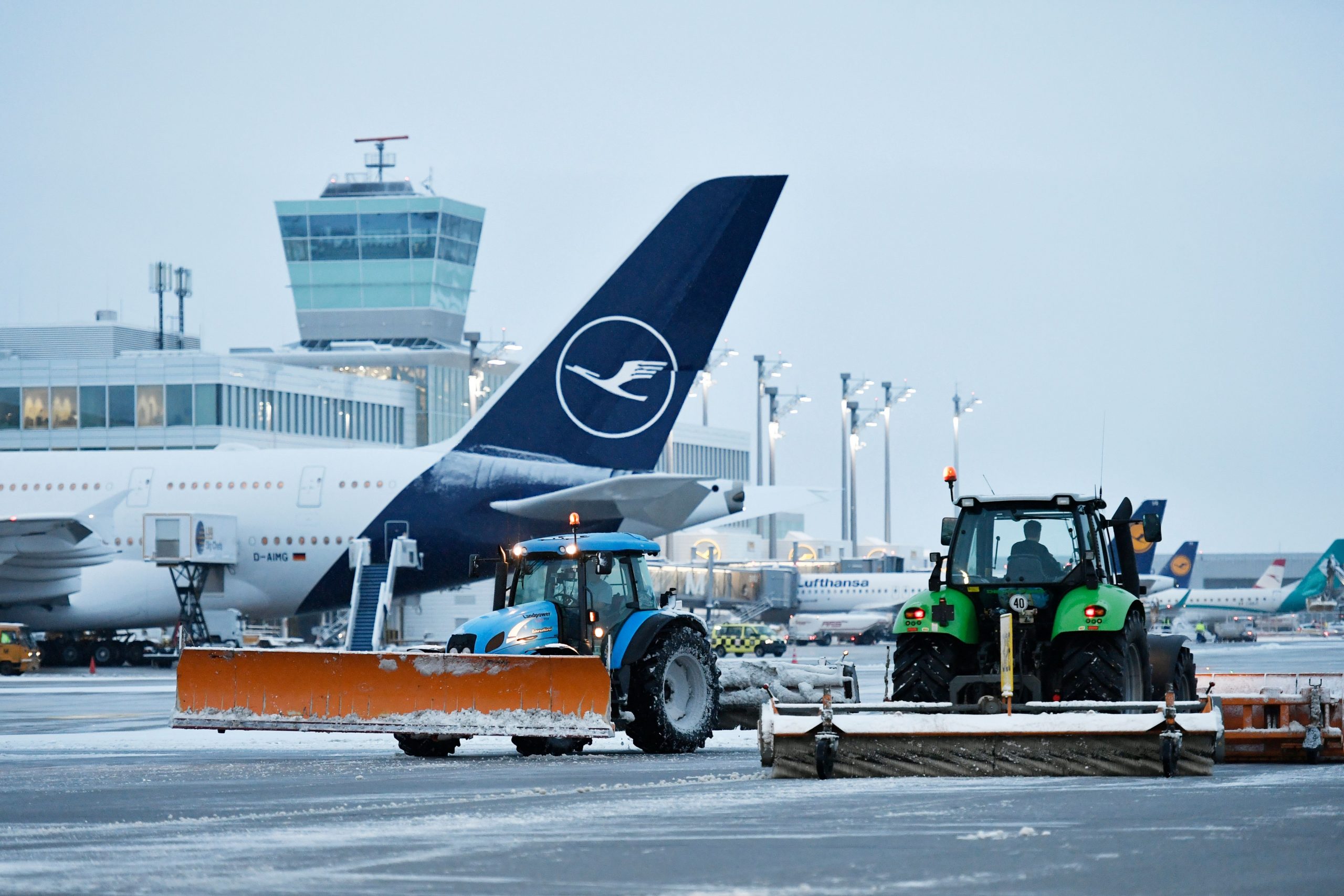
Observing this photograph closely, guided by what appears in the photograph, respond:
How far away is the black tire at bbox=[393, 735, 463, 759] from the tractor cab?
36.1 inches

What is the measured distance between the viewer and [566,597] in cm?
1798

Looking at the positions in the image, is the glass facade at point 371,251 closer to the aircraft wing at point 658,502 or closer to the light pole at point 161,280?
the light pole at point 161,280

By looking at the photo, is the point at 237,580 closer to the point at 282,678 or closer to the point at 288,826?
the point at 282,678

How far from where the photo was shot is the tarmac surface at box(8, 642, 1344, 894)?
832 centimetres

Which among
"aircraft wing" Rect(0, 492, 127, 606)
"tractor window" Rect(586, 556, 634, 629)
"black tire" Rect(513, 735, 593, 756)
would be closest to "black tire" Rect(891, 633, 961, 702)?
"tractor window" Rect(586, 556, 634, 629)

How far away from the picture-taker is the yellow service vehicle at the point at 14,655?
136 ft

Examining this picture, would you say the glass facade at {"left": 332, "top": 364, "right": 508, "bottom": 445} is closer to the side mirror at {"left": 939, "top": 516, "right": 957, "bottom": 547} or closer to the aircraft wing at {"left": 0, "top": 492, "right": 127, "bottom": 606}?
the aircraft wing at {"left": 0, "top": 492, "right": 127, "bottom": 606}

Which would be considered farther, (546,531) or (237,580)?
(237,580)

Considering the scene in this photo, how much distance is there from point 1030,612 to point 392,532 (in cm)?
2350

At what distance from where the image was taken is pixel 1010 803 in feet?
38.0

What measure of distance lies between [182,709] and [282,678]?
1.15m

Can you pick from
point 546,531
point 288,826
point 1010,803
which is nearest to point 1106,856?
point 1010,803

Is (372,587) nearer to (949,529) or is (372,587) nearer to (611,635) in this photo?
(611,635)

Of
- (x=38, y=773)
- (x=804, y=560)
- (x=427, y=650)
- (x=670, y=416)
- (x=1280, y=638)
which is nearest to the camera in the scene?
(x=38, y=773)
